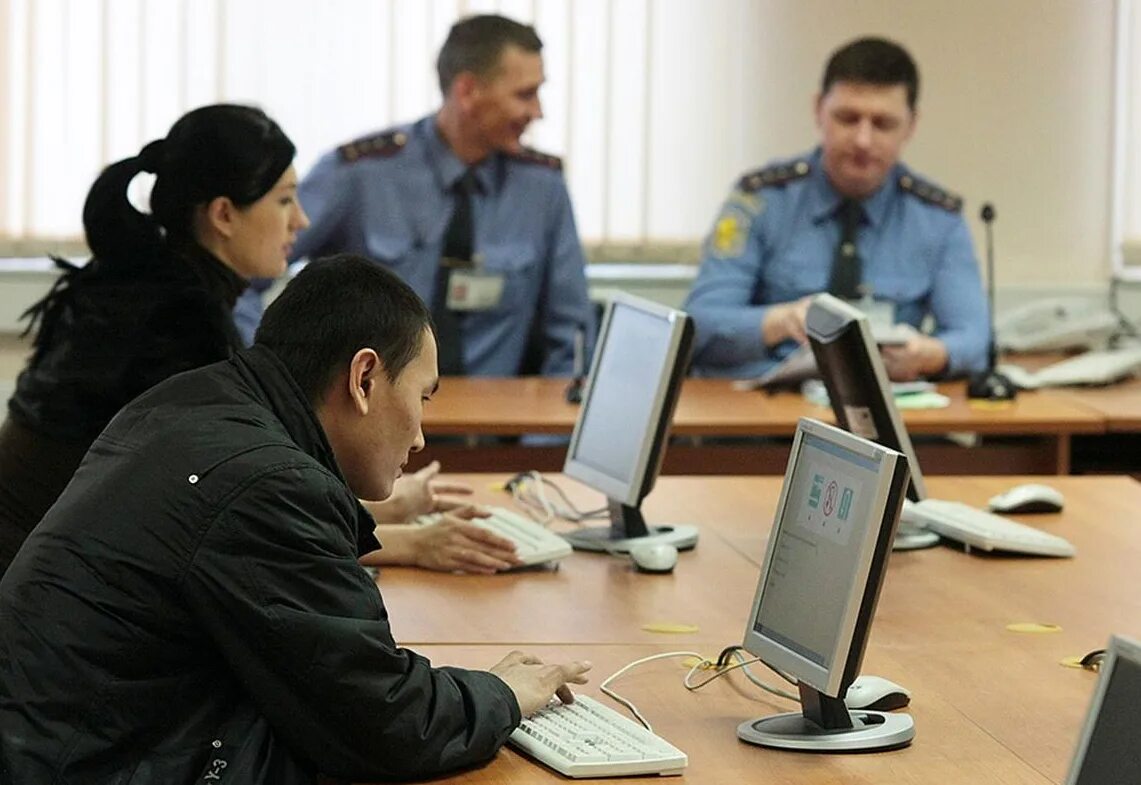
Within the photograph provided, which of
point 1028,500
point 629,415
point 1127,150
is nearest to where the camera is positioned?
point 629,415

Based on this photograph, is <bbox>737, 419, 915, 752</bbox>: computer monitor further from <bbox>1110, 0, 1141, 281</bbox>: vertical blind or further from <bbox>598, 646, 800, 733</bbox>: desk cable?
<bbox>1110, 0, 1141, 281</bbox>: vertical blind

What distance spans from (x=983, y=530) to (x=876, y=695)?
1.01m

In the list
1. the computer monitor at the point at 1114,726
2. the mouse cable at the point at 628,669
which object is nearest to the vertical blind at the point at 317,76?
the mouse cable at the point at 628,669

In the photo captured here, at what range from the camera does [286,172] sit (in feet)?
10.6

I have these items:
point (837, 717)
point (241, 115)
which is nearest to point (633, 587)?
point (837, 717)

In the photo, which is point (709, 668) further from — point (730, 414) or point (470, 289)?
point (470, 289)

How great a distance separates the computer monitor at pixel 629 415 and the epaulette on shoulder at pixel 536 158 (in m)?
2.09

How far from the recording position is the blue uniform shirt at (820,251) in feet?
16.2

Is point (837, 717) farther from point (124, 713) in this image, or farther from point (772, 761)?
point (124, 713)

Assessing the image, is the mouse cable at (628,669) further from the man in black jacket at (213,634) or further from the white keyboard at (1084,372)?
the white keyboard at (1084,372)

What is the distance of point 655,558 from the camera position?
288 centimetres

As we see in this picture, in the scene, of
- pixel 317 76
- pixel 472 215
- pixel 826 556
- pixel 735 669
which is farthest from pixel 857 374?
pixel 317 76

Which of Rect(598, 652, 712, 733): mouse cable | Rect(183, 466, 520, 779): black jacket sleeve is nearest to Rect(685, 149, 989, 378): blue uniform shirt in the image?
Rect(598, 652, 712, 733): mouse cable

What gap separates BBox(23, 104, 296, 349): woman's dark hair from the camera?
2.98 m
